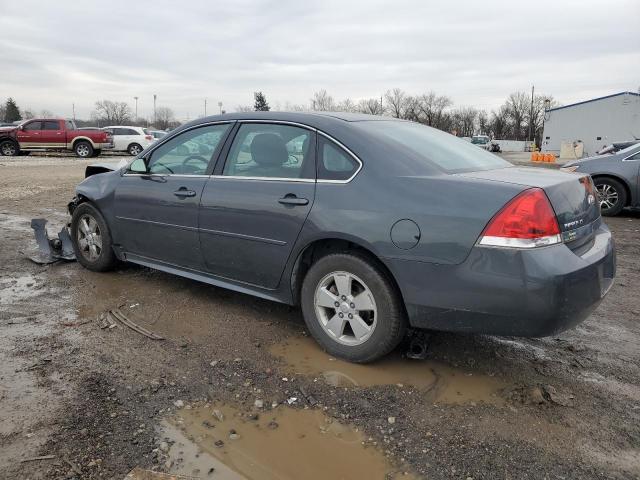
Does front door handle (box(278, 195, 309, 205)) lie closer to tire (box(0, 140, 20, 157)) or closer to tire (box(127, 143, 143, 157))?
tire (box(127, 143, 143, 157))

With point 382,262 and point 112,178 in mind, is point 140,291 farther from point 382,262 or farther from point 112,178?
point 382,262

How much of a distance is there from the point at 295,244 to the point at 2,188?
36.9 ft

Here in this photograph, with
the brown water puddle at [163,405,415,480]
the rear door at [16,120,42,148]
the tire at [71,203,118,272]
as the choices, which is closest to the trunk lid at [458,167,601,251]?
the brown water puddle at [163,405,415,480]

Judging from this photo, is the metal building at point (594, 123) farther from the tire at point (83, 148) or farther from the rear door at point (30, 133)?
the rear door at point (30, 133)

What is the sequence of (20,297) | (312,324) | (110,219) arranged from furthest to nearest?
(110,219) < (20,297) < (312,324)

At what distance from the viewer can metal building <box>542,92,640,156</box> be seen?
3434 centimetres

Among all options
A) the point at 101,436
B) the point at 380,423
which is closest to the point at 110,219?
the point at 101,436

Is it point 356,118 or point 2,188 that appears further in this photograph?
point 2,188

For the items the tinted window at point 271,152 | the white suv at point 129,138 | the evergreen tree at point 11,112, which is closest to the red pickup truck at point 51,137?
the white suv at point 129,138

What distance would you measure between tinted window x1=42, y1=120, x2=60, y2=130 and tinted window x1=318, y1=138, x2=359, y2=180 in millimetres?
24551

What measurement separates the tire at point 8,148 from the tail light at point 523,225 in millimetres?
27044

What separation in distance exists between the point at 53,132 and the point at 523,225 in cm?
2588

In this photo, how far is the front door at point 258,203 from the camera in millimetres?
3393

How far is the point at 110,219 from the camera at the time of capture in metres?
4.74
